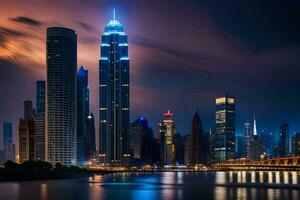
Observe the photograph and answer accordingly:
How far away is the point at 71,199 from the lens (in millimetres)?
84438

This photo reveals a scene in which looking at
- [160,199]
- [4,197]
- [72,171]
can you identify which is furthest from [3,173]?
[160,199]

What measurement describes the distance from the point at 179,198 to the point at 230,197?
7640mm

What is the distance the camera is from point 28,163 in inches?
6905

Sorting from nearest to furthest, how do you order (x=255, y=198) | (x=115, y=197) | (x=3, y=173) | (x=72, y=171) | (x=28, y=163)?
(x=255, y=198)
(x=115, y=197)
(x=3, y=173)
(x=28, y=163)
(x=72, y=171)

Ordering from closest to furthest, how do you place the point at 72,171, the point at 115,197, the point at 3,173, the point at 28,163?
the point at 115,197, the point at 3,173, the point at 28,163, the point at 72,171

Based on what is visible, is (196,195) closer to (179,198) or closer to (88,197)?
(179,198)

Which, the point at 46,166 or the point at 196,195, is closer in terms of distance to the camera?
the point at 196,195

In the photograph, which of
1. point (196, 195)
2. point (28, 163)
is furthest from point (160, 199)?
point (28, 163)

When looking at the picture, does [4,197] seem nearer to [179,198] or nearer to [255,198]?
[179,198]

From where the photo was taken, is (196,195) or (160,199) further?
(196,195)

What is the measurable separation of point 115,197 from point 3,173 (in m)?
79.5

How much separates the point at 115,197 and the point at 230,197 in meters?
17.6

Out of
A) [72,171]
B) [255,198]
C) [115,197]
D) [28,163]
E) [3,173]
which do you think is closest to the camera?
[255,198]

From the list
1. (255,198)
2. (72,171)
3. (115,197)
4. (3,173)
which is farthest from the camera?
(72,171)
